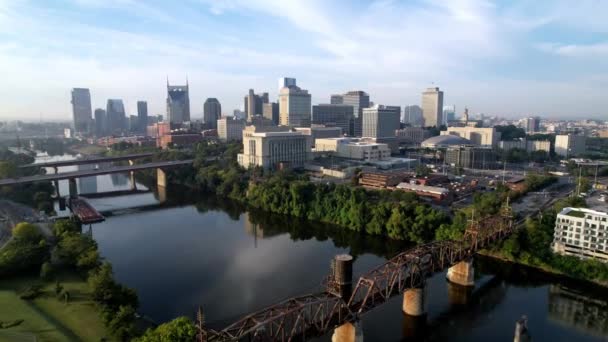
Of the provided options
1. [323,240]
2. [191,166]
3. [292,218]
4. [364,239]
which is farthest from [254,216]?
[191,166]

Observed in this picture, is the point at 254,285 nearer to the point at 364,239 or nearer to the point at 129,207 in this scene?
the point at 364,239

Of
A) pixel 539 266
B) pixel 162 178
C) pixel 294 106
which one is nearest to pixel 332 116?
pixel 294 106

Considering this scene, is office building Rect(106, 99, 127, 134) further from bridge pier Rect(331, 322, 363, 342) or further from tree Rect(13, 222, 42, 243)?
bridge pier Rect(331, 322, 363, 342)

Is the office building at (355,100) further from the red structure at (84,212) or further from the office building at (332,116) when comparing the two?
the red structure at (84,212)

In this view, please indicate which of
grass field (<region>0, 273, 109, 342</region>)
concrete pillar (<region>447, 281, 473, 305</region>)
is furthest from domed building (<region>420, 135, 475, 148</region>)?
grass field (<region>0, 273, 109, 342</region>)

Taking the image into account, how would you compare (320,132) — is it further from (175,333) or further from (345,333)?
(175,333)
